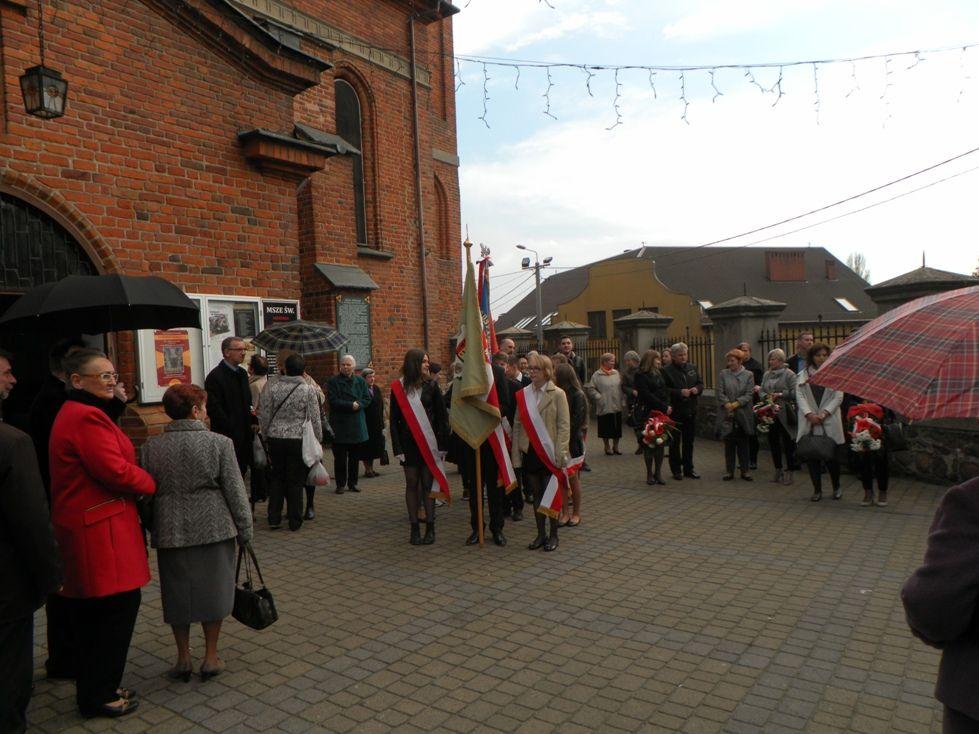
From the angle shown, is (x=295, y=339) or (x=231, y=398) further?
(x=295, y=339)

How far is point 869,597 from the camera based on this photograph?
5250 millimetres

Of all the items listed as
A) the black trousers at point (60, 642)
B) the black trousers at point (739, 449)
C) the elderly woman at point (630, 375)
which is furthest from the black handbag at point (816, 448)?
the black trousers at point (60, 642)

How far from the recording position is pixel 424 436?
23.0ft

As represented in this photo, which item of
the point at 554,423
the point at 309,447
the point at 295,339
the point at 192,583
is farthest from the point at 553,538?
the point at 295,339

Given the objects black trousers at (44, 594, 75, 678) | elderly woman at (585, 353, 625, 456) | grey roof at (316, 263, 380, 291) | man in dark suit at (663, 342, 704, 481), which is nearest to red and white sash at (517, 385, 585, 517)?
man in dark suit at (663, 342, 704, 481)

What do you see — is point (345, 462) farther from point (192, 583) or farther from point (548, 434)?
point (192, 583)

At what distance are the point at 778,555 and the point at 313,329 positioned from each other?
5.92 metres

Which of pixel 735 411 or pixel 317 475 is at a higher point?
pixel 735 411

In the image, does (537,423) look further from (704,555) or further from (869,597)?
(869,597)

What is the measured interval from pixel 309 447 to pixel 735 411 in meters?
5.64

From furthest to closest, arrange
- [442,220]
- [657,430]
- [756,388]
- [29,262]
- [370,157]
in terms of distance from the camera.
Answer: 1. [442,220]
2. [370,157]
3. [756,388]
4. [657,430]
5. [29,262]

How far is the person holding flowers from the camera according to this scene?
31.3 ft

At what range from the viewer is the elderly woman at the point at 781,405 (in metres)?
9.05

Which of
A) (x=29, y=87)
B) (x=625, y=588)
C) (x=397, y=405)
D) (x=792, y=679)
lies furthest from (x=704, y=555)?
(x=29, y=87)
